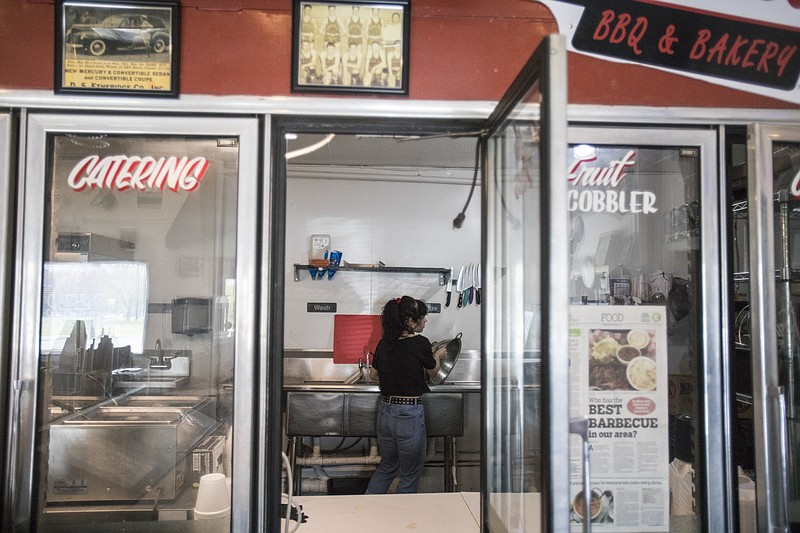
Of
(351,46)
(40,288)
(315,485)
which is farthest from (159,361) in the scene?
(315,485)

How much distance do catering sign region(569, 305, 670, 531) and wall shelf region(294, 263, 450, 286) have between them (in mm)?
3620

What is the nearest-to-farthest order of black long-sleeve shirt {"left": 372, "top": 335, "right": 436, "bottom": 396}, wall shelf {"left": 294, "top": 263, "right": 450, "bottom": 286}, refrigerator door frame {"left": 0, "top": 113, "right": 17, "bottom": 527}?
1. refrigerator door frame {"left": 0, "top": 113, "right": 17, "bottom": 527}
2. black long-sleeve shirt {"left": 372, "top": 335, "right": 436, "bottom": 396}
3. wall shelf {"left": 294, "top": 263, "right": 450, "bottom": 286}

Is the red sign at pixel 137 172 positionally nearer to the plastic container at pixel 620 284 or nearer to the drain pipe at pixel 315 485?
the plastic container at pixel 620 284

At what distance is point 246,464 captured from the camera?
1990mm

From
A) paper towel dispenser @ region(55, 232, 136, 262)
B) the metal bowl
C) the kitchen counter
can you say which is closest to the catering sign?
the kitchen counter

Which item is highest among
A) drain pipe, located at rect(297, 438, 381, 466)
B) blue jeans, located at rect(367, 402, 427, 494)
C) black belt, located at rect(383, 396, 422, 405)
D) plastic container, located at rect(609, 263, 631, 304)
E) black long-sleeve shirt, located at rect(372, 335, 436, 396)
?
plastic container, located at rect(609, 263, 631, 304)

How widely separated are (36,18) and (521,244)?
6.03 feet

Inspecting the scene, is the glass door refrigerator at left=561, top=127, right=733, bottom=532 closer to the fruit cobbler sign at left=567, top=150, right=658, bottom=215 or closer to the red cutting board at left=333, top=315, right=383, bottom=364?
the fruit cobbler sign at left=567, top=150, right=658, bottom=215

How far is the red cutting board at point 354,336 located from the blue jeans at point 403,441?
1329 mm

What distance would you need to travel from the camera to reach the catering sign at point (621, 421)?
81.8 inches

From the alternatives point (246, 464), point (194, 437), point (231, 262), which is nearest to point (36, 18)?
point (231, 262)

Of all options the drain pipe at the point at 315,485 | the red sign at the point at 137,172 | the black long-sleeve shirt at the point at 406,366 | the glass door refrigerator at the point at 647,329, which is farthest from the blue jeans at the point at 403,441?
the red sign at the point at 137,172

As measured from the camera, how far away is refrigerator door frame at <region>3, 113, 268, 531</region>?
78.6 inches

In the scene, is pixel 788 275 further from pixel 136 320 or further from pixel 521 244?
pixel 136 320
